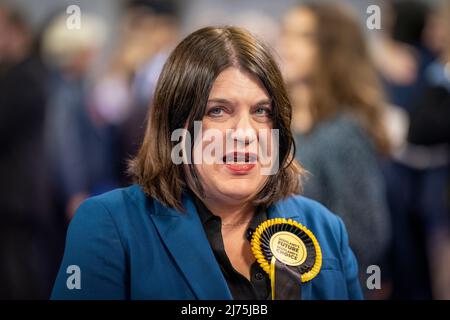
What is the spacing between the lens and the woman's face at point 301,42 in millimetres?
2049

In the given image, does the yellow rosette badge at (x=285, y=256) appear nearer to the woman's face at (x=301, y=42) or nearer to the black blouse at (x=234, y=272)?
the black blouse at (x=234, y=272)

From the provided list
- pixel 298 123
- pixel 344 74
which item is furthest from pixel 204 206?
pixel 344 74

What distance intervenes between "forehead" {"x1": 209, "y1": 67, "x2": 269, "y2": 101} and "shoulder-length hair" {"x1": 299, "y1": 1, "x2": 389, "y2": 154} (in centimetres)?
70

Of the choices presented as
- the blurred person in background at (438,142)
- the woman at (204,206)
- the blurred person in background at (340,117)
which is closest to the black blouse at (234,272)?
the woman at (204,206)

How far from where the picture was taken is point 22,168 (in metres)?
2.45

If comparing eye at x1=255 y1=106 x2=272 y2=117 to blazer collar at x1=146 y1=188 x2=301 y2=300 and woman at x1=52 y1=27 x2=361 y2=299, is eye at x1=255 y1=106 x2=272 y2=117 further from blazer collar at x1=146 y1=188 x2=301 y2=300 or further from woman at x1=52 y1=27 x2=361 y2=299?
blazer collar at x1=146 y1=188 x2=301 y2=300

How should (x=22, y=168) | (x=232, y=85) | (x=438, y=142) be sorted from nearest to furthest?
(x=232, y=85) < (x=22, y=168) < (x=438, y=142)

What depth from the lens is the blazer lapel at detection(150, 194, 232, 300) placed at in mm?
1318

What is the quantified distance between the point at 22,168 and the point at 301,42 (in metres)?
0.95

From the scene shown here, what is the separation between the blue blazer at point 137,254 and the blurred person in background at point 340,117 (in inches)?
15.1

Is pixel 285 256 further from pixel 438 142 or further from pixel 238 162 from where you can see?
pixel 438 142

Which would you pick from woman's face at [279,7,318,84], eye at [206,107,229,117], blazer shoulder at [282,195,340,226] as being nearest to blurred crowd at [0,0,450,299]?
woman's face at [279,7,318,84]

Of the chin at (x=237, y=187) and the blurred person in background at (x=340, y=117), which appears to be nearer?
the chin at (x=237, y=187)
